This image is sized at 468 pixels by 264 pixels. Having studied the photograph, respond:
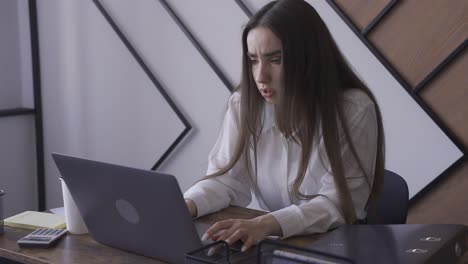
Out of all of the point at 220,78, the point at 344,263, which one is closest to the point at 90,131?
the point at 220,78

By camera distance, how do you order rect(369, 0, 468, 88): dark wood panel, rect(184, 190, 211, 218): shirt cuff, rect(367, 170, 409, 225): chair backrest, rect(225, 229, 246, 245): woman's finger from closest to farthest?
rect(225, 229, 246, 245): woman's finger → rect(184, 190, 211, 218): shirt cuff → rect(367, 170, 409, 225): chair backrest → rect(369, 0, 468, 88): dark wood panel

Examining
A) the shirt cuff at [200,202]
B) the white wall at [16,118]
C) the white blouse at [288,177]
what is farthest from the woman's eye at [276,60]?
the white wall at [16,118]

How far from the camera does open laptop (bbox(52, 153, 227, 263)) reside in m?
0.81

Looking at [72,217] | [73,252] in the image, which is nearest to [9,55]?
[72,217]

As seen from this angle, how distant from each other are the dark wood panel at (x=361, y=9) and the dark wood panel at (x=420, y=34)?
4cm

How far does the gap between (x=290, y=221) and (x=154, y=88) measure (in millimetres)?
1457

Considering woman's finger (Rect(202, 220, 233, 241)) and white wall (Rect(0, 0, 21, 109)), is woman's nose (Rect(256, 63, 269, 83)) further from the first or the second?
white wall (Rect(0, 0, 21, 109))

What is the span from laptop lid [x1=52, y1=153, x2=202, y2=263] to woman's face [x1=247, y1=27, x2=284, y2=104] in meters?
0.41

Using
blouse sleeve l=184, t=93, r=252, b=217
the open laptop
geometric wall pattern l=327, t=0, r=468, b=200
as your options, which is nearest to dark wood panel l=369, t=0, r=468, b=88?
geometric wall pattern l=327, t=0, r=468, b=200

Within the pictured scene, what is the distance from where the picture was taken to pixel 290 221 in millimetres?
984

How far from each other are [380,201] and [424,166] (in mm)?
587

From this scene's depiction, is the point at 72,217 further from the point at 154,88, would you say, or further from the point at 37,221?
the point at 154,88

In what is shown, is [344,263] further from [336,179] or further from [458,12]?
[458,12]

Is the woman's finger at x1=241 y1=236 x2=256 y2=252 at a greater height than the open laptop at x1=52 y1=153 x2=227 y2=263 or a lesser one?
lesser
